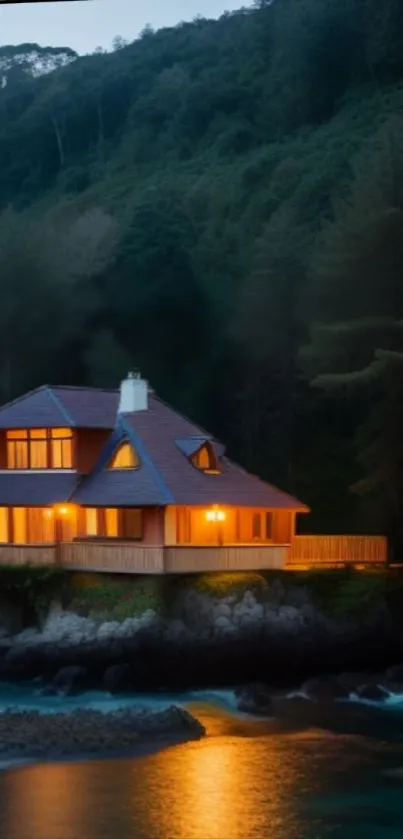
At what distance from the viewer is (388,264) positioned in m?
22.0

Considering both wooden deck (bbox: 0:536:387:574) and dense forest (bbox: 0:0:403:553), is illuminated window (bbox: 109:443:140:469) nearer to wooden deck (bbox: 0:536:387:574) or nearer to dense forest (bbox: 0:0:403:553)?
wooden deck (bbox: 0:536:387:574)

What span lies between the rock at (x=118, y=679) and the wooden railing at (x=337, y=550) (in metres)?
3.57

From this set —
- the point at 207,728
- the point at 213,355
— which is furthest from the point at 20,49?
the point at 207,728

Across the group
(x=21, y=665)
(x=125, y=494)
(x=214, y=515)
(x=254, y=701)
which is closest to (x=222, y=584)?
(x=214, y=515)

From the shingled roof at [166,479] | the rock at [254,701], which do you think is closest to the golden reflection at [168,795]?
the rock at [254,701]

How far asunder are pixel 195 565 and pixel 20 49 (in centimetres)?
2708

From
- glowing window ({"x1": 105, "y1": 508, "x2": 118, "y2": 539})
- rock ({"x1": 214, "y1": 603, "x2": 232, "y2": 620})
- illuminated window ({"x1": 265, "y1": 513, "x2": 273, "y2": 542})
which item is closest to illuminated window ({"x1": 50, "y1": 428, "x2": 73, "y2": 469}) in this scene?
glowing window ({"x1": 105, "y1": 508, "x2": 118, "y2": 539})

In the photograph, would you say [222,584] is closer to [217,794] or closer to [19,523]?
[19,523]

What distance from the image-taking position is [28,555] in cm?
1988

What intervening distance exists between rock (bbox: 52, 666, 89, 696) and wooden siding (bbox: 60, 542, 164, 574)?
1.70 m

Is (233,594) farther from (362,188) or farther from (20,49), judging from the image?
(20,49)

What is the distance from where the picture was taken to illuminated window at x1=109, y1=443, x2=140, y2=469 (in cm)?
2002

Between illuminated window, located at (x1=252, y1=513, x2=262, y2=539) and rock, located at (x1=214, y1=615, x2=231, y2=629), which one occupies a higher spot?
illuminated window, located at (x1=252, y1=513, x2=262, y2=539)

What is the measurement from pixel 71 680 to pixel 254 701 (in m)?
2.58
